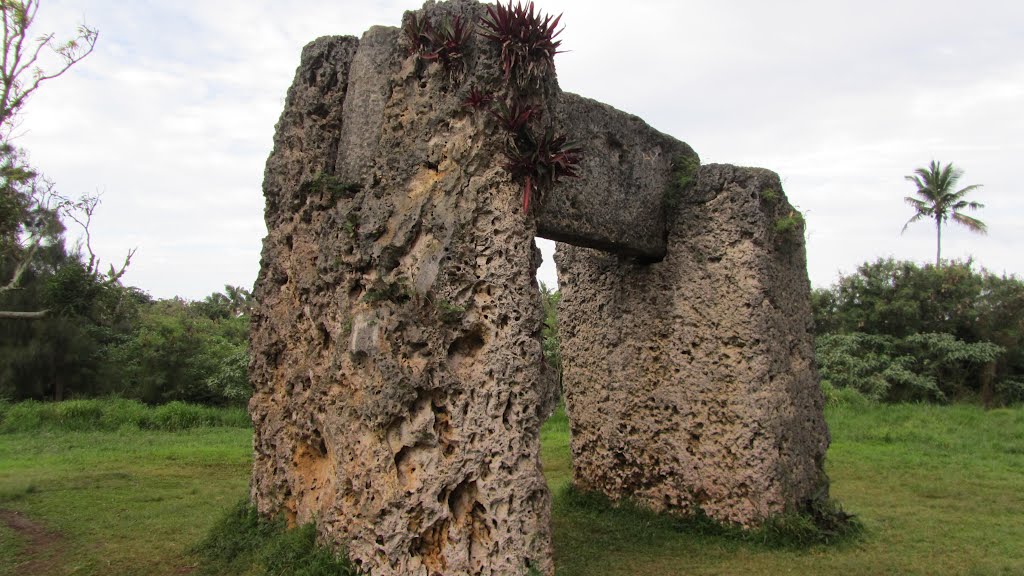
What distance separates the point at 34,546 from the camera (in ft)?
21.3

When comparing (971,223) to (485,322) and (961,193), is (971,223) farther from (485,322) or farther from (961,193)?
(485,322)

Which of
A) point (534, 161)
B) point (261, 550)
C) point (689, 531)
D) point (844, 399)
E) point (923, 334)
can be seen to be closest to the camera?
point (534, 161)

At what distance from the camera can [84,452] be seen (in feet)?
36.9

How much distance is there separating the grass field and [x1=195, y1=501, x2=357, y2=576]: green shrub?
8.7 inches

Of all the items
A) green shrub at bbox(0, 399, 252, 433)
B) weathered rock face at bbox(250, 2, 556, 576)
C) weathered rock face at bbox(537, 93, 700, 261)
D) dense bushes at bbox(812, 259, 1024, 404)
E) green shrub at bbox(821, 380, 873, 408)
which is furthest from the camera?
dense bushes at bbox(812, 259, 1024, 404)

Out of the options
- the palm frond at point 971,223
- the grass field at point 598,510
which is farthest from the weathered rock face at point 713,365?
the palm frond at point 971,223

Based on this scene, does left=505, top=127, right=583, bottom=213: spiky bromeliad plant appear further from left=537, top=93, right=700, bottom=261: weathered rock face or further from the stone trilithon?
left=537, top=93, right=700, bottom=261: weathered rock face

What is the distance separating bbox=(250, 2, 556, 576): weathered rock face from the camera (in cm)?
494

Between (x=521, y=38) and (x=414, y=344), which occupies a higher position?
(x=521, y=38)

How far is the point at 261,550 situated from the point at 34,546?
2.18 m

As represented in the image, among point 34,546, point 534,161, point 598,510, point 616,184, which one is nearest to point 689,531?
point 598,510

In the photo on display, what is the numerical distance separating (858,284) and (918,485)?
12.7 metres

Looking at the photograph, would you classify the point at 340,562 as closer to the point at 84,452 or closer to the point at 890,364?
the point at 84,452

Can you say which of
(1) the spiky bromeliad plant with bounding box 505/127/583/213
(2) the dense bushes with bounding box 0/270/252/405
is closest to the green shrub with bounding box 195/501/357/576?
(1) the spiky bromeliad plant with bounding box 505/127/583/213
